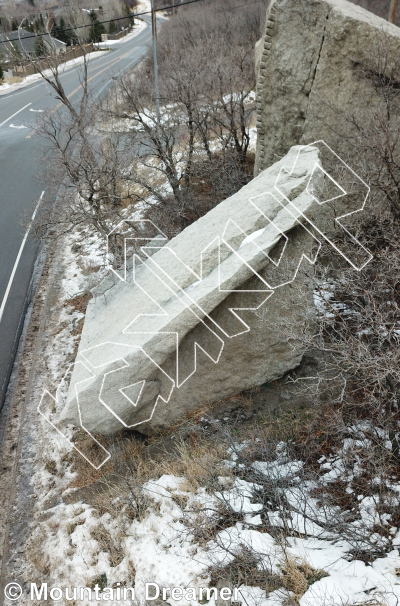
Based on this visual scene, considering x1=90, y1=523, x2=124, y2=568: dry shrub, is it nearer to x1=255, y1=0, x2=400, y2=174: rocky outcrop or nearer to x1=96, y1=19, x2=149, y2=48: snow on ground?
x1=255, y1=0, x2=400, y2=174: rocky outcrop

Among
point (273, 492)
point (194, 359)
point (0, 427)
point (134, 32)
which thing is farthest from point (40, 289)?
point (134, 32)

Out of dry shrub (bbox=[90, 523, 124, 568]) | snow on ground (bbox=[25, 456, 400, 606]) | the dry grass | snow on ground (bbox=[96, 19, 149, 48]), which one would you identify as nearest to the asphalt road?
the dry grass

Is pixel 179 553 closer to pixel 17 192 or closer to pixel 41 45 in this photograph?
pixel 17 192

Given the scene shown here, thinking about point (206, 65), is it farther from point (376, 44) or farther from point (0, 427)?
point (0, 427)

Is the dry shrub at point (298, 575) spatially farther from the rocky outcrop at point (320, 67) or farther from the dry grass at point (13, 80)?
the dry grass at point (13, 80)
